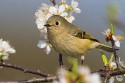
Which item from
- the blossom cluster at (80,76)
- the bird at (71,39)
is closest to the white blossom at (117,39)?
the bird at (71,39)

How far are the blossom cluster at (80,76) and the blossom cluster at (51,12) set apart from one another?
1342mm

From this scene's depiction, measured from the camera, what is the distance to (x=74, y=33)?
353cm

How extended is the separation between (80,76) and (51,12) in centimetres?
145

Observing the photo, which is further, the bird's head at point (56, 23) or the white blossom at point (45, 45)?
the bird's head at point (56, 23)

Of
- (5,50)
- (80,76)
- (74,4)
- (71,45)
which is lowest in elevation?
(80,76)

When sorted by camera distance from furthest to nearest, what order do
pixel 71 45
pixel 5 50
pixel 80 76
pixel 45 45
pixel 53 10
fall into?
pixel 71 45
pixel 45 45
pixel 53 10
pixel 5 50
pixel 80 76

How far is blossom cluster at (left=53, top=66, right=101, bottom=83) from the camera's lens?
1.33 m

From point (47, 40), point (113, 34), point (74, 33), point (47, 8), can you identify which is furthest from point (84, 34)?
point (113, 34)

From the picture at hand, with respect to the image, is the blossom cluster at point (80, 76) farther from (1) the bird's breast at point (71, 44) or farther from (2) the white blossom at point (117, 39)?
(1) the bird's breast at point (71, 44)

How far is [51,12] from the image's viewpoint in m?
2.79

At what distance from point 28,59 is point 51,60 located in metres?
0.97

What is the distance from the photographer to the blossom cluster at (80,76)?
133cm

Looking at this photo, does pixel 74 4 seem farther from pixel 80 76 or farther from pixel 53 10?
pixel 80 76

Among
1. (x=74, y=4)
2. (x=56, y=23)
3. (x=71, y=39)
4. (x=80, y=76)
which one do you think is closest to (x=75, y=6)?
(x=74, y=4)
